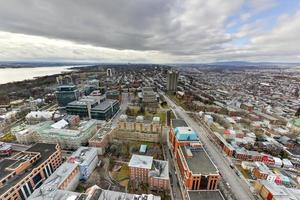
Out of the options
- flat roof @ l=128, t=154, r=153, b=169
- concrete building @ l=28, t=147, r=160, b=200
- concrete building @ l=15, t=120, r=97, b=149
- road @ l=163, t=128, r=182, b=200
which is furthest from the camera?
concrete building @ l=15, t=120, r=97, b=149

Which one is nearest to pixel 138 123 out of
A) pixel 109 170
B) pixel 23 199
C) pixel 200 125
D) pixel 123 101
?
pixel 109 170

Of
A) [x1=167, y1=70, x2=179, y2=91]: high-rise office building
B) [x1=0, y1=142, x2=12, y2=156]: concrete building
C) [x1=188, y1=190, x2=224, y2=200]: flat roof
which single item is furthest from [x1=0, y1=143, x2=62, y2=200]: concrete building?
[x1=167, y1=70, x2=179, y2=91]: high-rise office building

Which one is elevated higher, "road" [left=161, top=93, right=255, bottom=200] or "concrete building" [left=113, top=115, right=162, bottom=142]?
"concrete building" [left=113, top=115, right=162, bottom=142]

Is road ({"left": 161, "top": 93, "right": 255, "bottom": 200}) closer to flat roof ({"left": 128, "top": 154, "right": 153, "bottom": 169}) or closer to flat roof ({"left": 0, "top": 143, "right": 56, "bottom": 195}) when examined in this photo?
flat roof ({"left": 128, "top": 154, "right": 153, "bottom": 169})

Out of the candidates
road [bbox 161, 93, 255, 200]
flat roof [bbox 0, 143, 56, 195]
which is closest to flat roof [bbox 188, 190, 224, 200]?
road [bbox 161, 93, 255, 200]

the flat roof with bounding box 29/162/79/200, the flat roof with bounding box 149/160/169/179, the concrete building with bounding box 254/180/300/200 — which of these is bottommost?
the concrete building with bounding box 254/180/300/200

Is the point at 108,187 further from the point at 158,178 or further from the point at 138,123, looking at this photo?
the point at 138,123

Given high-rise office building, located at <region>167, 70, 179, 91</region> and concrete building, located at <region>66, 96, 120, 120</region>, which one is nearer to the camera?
concrete building, located at <region>66, 96, 120, 120</region>

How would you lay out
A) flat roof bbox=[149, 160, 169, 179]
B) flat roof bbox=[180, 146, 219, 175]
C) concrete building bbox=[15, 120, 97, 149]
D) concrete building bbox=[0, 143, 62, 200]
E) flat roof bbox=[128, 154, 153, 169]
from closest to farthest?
concrete building bbox=[0, 143, 62, 200] → flat roof bbox=[180, 146, 219, 175] → flat roof bbox=[149, 160, 169, 179] → flat roof bbox=[128, 154, 153, 169] → concrete building bbox=[15, 120, 97, 149]
